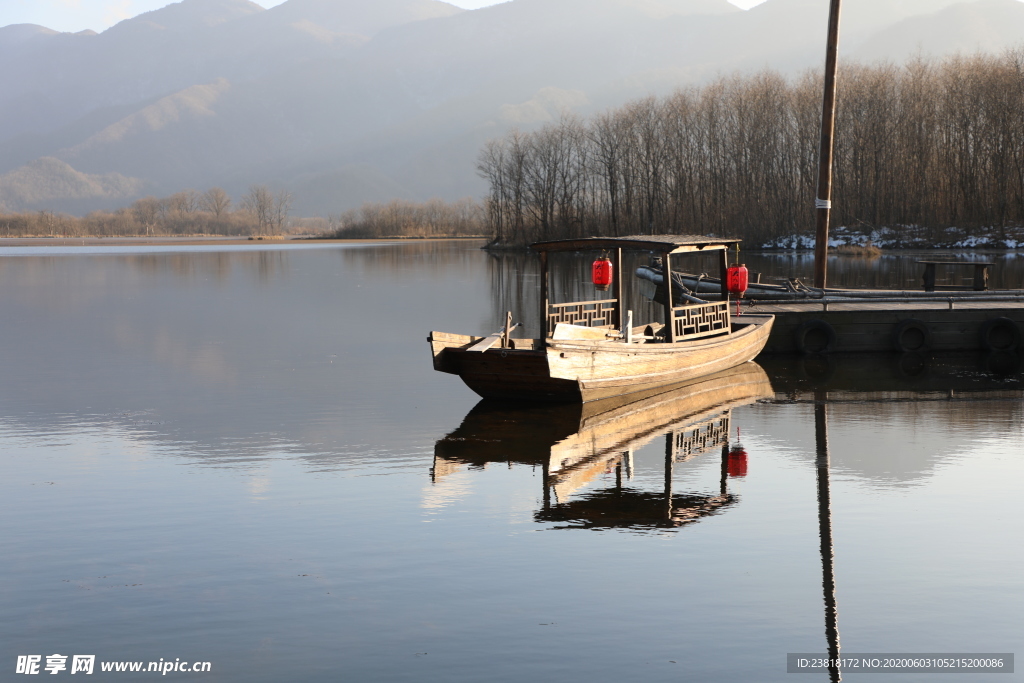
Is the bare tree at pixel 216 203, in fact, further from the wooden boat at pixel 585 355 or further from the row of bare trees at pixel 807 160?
the wooden boat at pixel 585 355

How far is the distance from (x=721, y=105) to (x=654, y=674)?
8924cm

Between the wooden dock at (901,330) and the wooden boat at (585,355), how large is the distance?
11.6 feet

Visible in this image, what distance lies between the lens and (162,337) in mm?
26906

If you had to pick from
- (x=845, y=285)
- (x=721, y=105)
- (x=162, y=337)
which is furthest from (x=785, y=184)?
(x=162, y=337)

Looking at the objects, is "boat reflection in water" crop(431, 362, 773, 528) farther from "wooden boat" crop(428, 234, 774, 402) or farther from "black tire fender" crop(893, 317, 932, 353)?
"black tire fender" crop(893, 317, 932, 353)

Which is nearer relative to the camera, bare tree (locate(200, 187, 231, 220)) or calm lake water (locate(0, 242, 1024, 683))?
calm lake water (locate(0, 242, 1024, 683))

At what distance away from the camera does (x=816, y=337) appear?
22.8 meters

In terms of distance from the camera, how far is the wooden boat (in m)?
15.8

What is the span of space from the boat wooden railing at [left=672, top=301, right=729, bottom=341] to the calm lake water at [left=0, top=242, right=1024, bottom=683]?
1106mm

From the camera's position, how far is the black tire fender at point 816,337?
74.3 feet

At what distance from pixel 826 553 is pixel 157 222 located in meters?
178

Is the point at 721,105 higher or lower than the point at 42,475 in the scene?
higher

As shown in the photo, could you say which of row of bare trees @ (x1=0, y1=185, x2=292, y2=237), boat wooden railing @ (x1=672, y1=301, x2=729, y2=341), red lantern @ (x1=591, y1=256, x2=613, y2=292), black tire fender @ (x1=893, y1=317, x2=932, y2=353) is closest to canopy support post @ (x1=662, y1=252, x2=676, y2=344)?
boat wooden railing @ (x1=672, y1=301, x2=729, y2=341)

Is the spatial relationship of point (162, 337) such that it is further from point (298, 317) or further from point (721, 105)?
point (721, 105)
